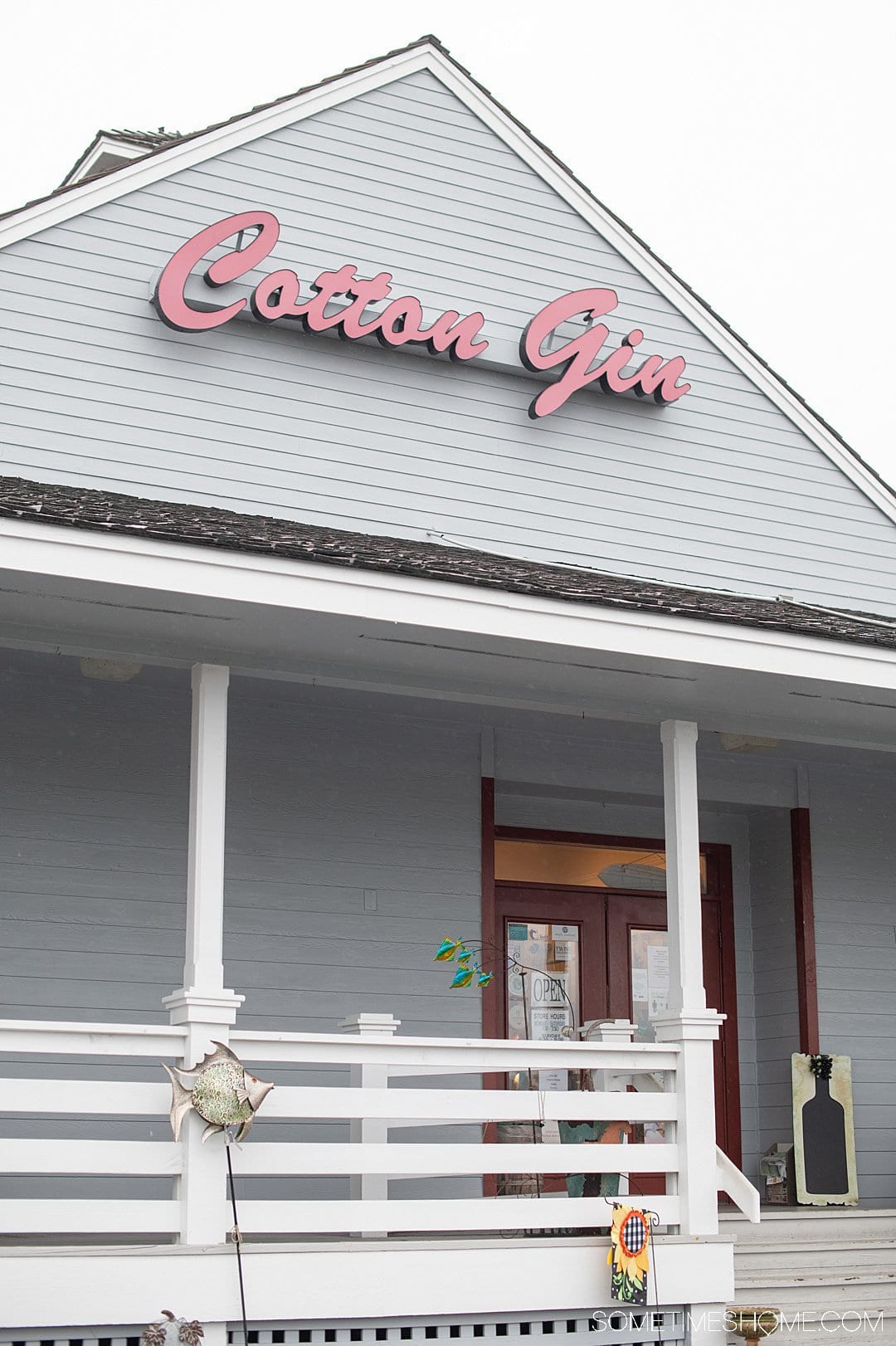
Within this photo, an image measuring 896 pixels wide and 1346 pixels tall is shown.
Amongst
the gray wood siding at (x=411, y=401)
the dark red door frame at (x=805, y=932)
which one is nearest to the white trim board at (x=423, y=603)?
the gray wood siding at (x=411, y=401)

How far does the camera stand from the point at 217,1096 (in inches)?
238

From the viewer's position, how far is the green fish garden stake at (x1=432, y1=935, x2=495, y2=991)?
8133 millimetres

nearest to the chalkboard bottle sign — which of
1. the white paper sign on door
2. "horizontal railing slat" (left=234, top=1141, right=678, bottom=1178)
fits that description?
the white paper sign on door

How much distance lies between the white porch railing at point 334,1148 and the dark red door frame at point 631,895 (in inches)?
69.1

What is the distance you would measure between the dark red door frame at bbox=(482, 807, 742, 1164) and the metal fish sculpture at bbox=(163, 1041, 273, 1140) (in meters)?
3.01

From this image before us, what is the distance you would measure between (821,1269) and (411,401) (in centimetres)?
541

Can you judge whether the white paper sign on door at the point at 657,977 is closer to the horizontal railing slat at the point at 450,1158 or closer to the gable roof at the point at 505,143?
the horizontal railing slat at the point at 450,1158

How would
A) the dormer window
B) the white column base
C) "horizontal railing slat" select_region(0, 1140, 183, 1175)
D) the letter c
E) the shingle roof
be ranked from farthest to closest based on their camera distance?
the dormer window → the letter c → the white column base → the shingle roof → "horizontal railing slat" select_region(0, 1140, 183, 1175)

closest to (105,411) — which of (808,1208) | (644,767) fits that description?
(644,767)

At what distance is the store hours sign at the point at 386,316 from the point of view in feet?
29.5

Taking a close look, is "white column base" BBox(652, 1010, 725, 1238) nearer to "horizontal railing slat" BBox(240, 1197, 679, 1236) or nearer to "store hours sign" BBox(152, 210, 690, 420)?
"horizontal railing slat" BBox(240, 1197, 679, 1236)

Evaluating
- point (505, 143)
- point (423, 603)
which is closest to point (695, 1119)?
point (423, 603)

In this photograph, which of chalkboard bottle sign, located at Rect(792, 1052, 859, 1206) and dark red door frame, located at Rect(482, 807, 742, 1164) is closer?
dark red door frame, located at Rect(482, 807, 742, 1164)

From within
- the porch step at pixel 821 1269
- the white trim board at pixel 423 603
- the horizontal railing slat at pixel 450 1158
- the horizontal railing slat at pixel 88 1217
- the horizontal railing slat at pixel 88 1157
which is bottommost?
the porch step at pixel 821 1269
